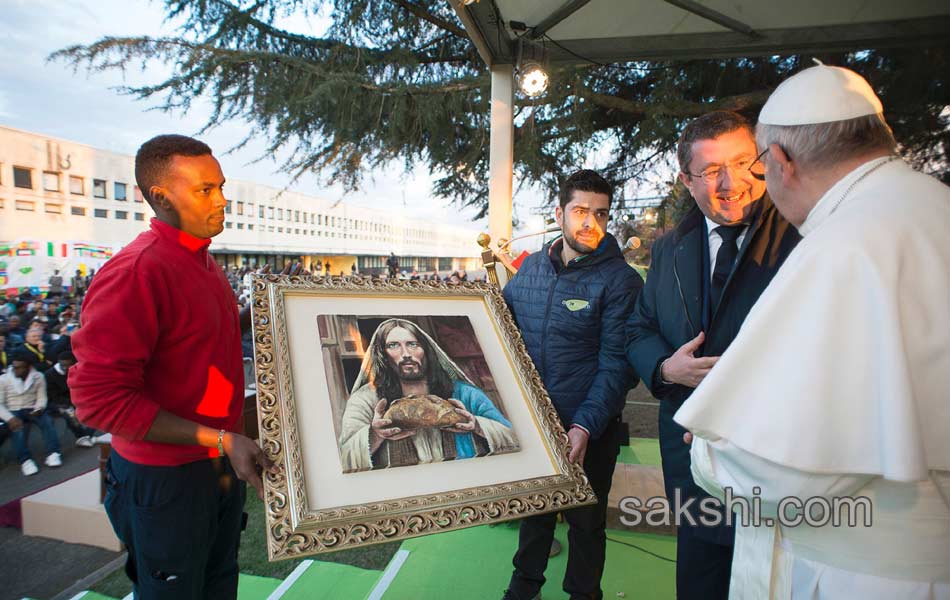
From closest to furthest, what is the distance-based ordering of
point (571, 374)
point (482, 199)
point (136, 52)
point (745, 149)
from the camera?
point (745, 149)
point (571, 374)
point (136, 52)
point (482, 199)

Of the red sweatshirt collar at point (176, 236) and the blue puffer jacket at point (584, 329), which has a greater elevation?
the red sweatshirt collar at point (176, 236)

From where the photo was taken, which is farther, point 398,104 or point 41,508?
point 398,104

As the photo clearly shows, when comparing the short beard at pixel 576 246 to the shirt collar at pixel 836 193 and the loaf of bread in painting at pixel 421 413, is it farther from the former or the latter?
the shirt collar at pixel 836 193

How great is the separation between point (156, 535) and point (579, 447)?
157 centimetres

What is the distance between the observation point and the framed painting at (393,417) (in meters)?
1.39

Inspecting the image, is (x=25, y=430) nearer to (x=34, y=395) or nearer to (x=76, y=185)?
(x=34, y=395)

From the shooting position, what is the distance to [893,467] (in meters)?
0.89

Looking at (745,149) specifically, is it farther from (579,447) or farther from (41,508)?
(41,508)

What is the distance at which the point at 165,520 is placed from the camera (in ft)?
5.42

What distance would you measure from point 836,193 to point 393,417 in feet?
4.46

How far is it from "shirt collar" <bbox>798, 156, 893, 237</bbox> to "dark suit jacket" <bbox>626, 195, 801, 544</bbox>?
1.83ft

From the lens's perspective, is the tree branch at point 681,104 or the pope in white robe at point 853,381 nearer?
the pope in white robe at point 853,381

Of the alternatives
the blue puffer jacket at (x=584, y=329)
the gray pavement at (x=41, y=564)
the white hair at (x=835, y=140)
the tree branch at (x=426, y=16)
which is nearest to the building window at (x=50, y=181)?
the gray pavement at (x=41, y=564)

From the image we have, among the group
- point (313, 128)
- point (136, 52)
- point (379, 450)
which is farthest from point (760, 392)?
point (136, 52)
